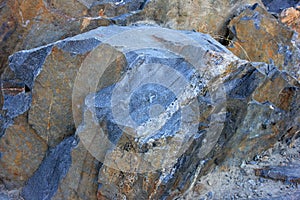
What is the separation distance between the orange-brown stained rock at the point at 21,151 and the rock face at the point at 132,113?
0.06ft

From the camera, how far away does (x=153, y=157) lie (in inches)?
177

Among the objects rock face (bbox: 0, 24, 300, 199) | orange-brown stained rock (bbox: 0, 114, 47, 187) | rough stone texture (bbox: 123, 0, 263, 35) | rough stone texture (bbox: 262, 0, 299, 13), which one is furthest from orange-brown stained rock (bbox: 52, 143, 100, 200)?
rough stone texture (bbox: 262, 0, 299, 13)

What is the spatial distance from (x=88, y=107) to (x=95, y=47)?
1.07 meters

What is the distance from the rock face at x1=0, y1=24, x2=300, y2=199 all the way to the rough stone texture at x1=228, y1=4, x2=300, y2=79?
1.20 meters

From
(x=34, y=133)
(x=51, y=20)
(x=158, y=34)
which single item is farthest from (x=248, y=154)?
(x=51, y=20)

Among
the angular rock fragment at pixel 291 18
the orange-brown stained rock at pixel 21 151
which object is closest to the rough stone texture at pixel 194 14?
the angular rock fragment at pixel 291 18

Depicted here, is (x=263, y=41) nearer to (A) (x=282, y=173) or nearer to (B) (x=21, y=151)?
(A) (x=282, y=173)

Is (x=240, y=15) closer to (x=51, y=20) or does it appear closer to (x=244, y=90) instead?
(x=244, y=90)

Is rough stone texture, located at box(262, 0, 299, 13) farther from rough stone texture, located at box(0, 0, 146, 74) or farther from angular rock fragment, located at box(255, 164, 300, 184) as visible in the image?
angular rock fragment, located at box(255, 164, 300, 184)

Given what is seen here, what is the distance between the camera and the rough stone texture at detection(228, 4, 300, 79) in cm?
755

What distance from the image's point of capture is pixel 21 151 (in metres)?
6.01

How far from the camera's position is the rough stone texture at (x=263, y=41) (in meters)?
7.55

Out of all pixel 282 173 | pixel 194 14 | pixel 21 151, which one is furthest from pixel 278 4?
pixel 21 151

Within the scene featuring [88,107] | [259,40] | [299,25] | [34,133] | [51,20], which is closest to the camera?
[88,107]
